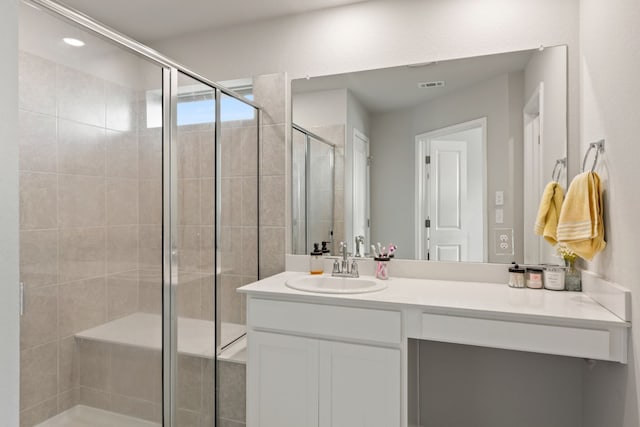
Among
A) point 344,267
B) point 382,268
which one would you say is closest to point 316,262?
point 344,267

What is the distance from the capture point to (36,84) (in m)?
1.34

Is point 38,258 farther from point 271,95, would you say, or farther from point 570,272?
point 570,272

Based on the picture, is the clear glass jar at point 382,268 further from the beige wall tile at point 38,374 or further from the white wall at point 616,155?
the beige wall tile at point 38,374

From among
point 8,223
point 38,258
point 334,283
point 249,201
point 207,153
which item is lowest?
point 334,283

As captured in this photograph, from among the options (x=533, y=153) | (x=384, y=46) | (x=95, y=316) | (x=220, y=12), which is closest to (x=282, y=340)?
(x=95, y=316)

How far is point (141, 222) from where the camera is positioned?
5.67 ft

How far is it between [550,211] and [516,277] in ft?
1.17

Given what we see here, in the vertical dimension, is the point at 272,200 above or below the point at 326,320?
above

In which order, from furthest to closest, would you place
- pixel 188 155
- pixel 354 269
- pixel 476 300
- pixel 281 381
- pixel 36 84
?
pixel 354 269 → pixel 188 155 → pixel 281 381 → pixel 476 300 → pixel 36 84

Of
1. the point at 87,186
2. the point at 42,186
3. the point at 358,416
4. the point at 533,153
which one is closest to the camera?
the point at 42,186

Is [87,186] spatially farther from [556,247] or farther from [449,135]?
[556,247]

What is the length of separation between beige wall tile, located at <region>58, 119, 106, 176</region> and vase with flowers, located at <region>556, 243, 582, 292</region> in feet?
6.78

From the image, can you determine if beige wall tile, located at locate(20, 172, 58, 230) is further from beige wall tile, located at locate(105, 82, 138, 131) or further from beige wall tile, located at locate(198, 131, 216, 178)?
beige wall tile, located at locate(198, 131, 216, 178)

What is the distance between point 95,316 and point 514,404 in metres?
2.04
